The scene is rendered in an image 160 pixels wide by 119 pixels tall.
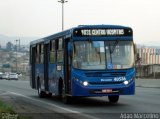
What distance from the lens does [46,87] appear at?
83.8 ft

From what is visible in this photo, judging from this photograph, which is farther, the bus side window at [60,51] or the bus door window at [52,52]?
the bus door window at [52,52]

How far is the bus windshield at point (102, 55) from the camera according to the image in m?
19.8

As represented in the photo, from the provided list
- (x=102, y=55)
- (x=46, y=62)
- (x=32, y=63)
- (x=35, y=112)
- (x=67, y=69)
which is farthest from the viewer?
(x=32, y=63)

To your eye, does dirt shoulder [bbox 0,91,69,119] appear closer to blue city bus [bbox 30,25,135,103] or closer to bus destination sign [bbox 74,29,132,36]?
blue city bus [bbox 30,25,135,103]

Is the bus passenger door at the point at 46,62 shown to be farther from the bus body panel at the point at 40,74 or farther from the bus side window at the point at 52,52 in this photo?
the bus side window at the point at 52,52

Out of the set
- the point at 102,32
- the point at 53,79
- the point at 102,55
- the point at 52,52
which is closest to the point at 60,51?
the point at 52,52

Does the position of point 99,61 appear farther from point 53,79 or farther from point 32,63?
point 32,63

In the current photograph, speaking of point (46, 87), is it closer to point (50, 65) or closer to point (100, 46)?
point (50, 65)

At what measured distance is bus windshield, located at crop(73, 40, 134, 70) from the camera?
1978cm

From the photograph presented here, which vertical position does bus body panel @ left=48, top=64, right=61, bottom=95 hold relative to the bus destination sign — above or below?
below

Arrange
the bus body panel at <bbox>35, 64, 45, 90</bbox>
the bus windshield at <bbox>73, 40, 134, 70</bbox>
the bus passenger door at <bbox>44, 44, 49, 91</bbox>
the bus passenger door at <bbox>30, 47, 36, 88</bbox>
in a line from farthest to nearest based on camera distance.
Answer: the bus passenger door at <bbox>30, 47, 36, 88</bbox> → the bus body panel at <bbox>35, 64, 45, 90</bbox> → the bus passenger door at <bbox>44, 44, 49, 91</bbox> → the bus windshield at <bbox>73, 40, 134, 70</bbox>

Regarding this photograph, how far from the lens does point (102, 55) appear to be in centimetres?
1989

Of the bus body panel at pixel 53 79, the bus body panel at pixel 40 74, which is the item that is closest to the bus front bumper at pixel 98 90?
the bus body panel at pixel 53 79

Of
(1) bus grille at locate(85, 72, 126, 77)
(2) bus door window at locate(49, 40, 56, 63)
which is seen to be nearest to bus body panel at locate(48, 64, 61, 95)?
(2) bus door window at locate(49, 40, 56, 63)
